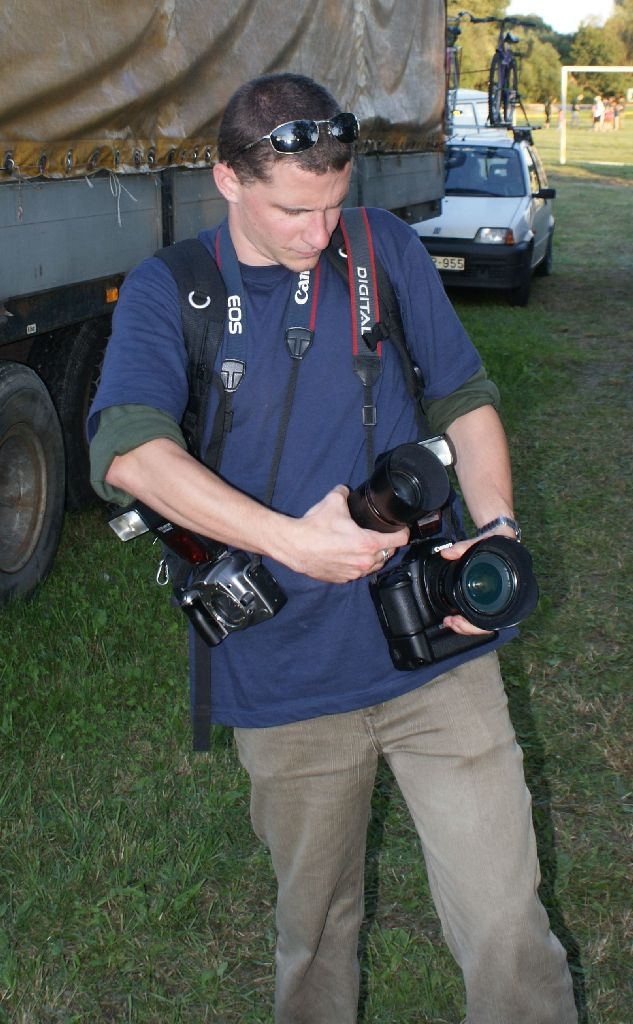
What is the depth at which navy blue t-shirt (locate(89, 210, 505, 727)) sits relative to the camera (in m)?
2.26

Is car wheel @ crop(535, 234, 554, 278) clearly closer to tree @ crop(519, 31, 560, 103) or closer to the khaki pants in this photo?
the khaki pants

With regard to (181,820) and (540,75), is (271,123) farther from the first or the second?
(540,75)

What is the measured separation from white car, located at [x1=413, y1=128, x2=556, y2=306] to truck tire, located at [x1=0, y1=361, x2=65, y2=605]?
28.5 ft

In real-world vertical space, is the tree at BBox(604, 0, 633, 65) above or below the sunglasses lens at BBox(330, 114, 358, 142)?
above

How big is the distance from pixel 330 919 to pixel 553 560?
4.10 meters

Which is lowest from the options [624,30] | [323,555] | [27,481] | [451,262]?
[451,262]

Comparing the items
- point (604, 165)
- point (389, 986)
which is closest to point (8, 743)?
point (389, 986)

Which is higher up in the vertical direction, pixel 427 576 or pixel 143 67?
pixel 143 67

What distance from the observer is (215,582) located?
2.25m

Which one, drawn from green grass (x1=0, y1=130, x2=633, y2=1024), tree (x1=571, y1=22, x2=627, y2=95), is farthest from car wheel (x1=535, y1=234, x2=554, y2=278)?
tree (x1=571, y1=22, x2=627, y2=95)

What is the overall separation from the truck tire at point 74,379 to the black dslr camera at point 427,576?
12.9ft

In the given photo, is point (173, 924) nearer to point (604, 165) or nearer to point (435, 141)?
point (435, 141)

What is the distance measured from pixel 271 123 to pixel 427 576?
→ 0.89 m

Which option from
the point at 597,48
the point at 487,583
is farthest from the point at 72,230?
the point at 597,48
